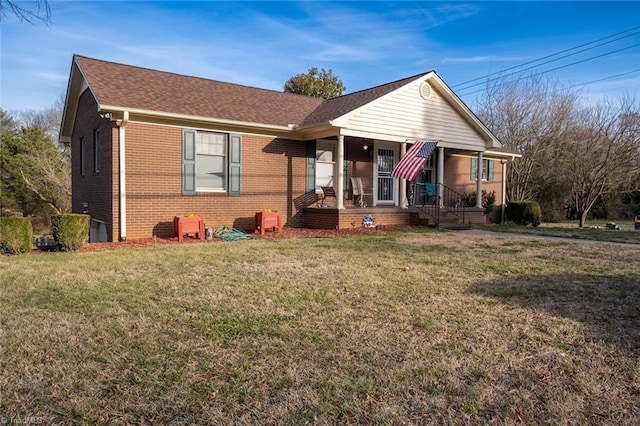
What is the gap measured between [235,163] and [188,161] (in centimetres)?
131

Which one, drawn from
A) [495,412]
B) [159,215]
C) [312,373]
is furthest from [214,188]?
[495,412]

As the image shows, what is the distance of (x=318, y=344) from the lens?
3594 mm

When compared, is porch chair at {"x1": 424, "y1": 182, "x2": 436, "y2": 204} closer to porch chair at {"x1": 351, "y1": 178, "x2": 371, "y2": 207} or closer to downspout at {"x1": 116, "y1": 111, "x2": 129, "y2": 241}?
porch chair at {"x1": 351, "y1": 178, "x2": 371, "y2": 207}

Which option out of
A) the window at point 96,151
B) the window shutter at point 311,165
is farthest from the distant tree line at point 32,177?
the window shutter at point 311,165

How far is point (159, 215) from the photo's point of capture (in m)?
11.0

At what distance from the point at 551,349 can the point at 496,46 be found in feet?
76.0

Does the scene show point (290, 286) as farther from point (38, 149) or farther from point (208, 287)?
point (38, 149)

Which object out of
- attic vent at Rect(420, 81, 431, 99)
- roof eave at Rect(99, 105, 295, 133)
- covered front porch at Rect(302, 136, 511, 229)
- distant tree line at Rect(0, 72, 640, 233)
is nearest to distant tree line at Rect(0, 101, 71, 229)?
distant tree line at Rect(0, 72, 640, 233)

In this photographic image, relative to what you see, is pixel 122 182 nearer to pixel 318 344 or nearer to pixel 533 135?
pixel 318 344

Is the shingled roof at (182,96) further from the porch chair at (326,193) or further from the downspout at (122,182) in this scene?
the porch chair at (326,193)

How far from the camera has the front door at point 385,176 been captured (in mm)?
15586

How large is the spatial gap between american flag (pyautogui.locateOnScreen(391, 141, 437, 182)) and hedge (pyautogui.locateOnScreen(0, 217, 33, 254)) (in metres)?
9.16

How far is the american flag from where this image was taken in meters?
12.8

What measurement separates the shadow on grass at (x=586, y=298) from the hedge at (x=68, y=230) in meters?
7.42
